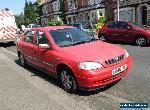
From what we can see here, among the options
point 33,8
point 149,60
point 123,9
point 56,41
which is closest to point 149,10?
point 123,9

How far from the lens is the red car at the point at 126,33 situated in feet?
50.3

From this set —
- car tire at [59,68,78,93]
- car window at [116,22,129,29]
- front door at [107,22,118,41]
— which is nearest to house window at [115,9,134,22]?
front door at [107,22,118,41]

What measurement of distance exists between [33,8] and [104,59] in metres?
68.2

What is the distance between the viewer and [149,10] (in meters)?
28.3

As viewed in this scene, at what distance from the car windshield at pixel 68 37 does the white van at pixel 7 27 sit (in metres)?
12.3

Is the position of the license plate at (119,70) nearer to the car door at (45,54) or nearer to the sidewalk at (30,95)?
the sidewalk at (30,95)

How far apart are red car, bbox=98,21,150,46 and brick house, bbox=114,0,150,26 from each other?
1206 cm

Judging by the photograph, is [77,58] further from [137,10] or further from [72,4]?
[72,4]

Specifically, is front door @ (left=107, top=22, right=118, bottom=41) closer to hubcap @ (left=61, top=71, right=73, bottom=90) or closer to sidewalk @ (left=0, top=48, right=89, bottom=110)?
sidewalk @ (left=0, top=48, right=89, bottom=110)

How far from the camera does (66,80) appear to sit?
266 inches

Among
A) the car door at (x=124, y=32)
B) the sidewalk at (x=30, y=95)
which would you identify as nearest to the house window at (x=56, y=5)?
the car door at (x=124, y=32)

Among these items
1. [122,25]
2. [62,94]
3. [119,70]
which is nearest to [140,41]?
[122,25]

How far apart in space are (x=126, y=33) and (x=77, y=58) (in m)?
10.6

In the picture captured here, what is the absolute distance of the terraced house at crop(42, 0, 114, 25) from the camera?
35.5 metres
